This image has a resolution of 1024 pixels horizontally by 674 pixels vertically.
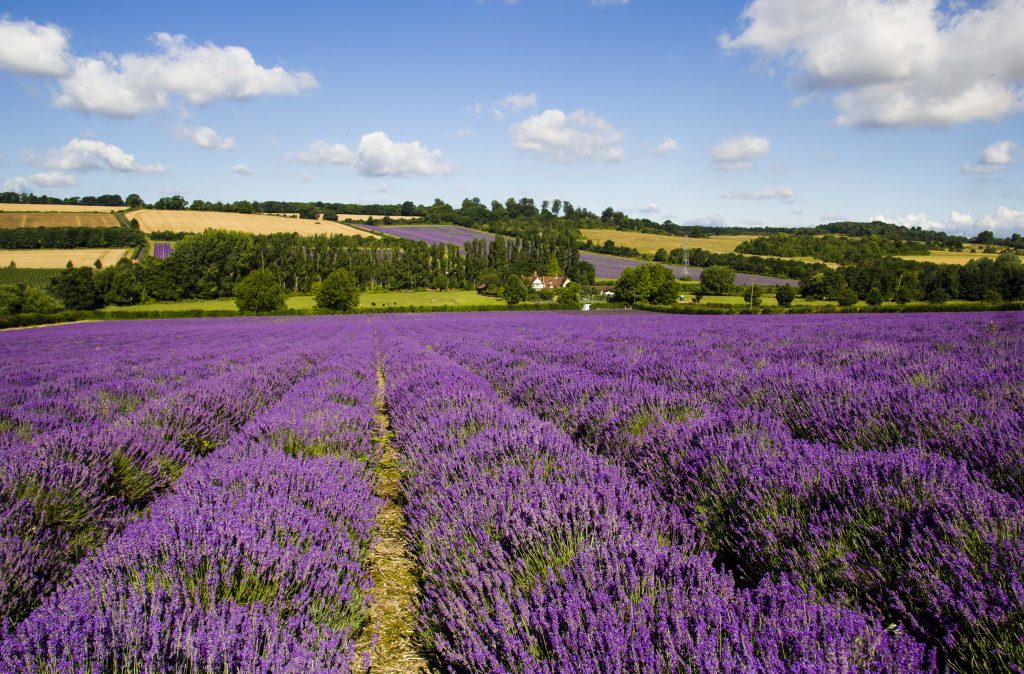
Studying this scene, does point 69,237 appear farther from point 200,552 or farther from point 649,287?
point 200,552

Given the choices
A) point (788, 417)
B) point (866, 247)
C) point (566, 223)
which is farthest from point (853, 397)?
point (566, 223)

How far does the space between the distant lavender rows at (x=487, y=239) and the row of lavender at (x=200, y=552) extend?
65.7 m

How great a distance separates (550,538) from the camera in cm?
184

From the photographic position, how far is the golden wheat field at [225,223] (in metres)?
71.3

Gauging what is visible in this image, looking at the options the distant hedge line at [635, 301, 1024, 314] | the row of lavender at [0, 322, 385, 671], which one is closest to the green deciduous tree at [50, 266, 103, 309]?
the distant hedge line at [635, 301, 1024, 314]

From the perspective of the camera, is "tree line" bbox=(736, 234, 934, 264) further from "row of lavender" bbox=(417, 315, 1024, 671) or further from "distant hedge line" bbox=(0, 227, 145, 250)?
"distant hedge line" bbox=(0, 227, 145, 250)

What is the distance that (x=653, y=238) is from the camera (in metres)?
96.8

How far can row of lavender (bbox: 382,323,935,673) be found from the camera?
3.72ft

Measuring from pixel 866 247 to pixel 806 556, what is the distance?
87.1m

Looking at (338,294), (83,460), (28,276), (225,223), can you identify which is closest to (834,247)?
(338,294)

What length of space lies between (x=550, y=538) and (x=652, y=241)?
319 ft

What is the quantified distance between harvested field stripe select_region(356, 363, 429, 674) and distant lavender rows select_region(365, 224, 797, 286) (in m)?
65.3

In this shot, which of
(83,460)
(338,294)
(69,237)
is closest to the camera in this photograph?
(83,460)

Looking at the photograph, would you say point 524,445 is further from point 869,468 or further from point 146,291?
point 146,291
